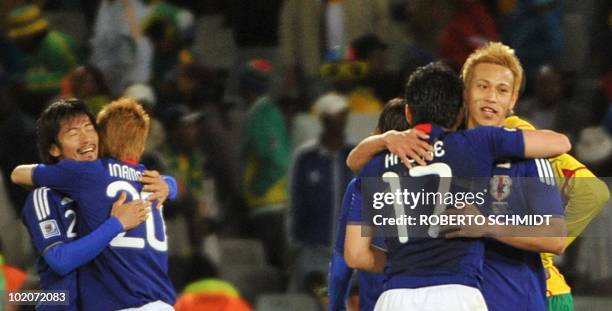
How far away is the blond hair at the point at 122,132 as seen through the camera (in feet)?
20.9

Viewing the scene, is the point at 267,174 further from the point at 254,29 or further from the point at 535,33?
the point at 535,33

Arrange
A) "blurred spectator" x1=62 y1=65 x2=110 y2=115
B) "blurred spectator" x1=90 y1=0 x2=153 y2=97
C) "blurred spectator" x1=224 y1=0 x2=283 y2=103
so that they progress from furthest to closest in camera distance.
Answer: "blurred spectator" x1=224 y1=0 x2=283 y2=103, "blurred spectator" x1=90 y1=0 x2=153 y2=97, "blurred spectator" x1=62 y1=65 x2=110 y2=115

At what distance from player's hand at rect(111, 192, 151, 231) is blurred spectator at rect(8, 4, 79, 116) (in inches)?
184

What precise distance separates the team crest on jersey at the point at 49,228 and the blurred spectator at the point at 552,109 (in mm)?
4645

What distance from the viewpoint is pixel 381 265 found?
5.93m

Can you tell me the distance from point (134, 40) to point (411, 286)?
5986 mm

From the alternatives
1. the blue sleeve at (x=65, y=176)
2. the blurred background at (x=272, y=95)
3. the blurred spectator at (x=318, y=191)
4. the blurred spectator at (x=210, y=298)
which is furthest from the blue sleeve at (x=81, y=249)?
the blurred spectator at (x=318, y=191)

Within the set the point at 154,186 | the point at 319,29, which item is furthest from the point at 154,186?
the point at 319,29

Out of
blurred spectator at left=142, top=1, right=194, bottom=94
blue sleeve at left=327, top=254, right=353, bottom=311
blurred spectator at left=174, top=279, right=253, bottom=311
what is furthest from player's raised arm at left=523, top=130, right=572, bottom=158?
blurred spectator at left=142, top=1, right=194, bottom=94

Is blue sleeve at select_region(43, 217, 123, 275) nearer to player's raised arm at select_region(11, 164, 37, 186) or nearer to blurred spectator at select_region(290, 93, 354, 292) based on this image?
player's raised arm at select_region(11, 164, 37, 186)

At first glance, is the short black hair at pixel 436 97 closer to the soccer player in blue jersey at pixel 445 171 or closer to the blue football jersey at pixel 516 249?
the soccer player in blue jersey at pixel 445 171

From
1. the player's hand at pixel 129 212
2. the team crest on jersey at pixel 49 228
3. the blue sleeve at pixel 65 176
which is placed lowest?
the team crest on jersey at pixel 49 228

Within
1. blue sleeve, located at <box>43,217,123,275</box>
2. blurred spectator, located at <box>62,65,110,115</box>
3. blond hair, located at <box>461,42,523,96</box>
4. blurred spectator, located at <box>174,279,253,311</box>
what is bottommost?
blurred spectator, located at <box>174,279,253,311</box>

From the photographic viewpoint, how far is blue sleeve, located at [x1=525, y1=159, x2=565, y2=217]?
5730mm
